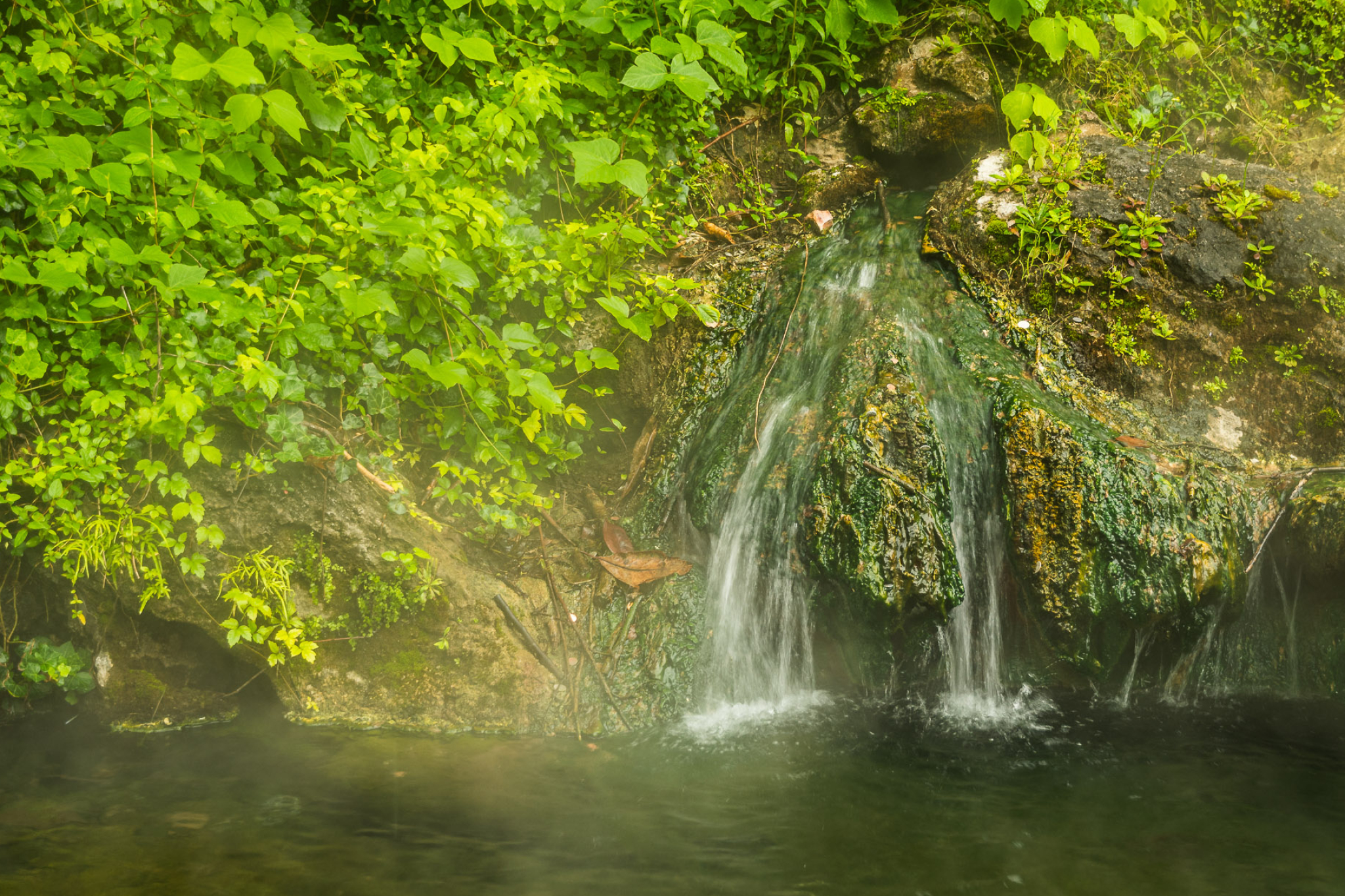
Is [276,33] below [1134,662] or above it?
above

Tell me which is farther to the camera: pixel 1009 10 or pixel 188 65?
pixel 1009 10

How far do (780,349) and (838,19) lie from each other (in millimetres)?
Answer: 2102

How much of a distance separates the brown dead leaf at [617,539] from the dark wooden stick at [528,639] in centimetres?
62

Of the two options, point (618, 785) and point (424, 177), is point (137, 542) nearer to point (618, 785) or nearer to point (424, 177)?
point (424, 177)

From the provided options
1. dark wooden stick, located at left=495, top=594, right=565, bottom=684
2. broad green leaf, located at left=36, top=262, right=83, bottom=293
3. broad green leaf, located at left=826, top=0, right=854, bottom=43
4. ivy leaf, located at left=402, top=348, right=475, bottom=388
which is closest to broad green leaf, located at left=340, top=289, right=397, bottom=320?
ivy leaf, located at left=402, top=348, right=475, bottom=388

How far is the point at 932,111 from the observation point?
16.7ft

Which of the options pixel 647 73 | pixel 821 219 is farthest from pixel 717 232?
pixel 647 73

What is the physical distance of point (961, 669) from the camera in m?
3.43

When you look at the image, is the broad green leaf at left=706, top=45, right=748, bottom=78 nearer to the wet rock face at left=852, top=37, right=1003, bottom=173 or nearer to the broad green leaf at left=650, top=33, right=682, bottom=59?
the broad green leaf at left=650, top=33, right=682, bottom=59

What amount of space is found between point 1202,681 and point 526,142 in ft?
13.5

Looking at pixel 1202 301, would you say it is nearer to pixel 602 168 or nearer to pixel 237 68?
pixel 602 168

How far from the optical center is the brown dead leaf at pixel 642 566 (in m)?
3.82

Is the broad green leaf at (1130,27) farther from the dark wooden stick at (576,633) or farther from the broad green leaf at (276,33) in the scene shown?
the dark wooden stick at (576,633)

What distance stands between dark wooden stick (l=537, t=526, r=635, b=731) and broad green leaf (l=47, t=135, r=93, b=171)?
247 cm
